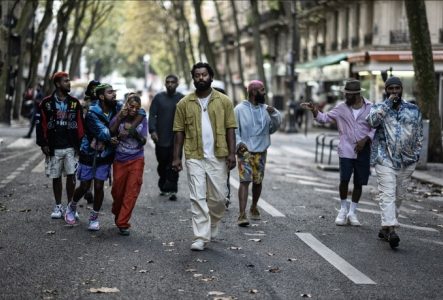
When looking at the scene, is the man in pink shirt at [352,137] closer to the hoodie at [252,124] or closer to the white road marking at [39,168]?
the hoodie at [252,124]

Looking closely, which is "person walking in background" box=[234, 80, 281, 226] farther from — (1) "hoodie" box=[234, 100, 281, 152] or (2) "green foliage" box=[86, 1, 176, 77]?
(2) "green foliage" box=[86, 1, 176, 77]

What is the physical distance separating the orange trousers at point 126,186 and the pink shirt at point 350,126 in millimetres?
2381

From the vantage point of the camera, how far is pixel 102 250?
336 inches

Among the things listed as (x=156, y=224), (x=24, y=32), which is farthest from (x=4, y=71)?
(x=156, y=224)

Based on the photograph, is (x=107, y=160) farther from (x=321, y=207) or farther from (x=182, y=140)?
(x=321, y=207)

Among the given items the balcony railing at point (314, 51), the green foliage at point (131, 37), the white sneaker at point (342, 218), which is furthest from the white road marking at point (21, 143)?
the green foliage at point (131, 37)

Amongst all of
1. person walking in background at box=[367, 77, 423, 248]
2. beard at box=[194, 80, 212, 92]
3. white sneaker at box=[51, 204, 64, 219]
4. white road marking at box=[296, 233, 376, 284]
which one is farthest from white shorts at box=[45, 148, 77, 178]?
person walking in background at box=[367, 77, 423, 248]

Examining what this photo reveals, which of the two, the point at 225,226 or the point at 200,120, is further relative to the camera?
the point at 225,226

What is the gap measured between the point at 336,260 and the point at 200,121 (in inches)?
72.0

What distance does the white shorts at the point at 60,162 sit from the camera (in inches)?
410

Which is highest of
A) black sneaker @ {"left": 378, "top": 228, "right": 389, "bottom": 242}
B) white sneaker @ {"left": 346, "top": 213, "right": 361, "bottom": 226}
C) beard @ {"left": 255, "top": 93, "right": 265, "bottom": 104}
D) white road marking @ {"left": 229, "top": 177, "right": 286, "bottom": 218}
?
beard @ {"left": 255, "top": 93, "right": 265, "bottom": 104}

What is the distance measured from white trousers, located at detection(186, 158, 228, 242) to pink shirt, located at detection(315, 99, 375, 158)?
7.31 ft

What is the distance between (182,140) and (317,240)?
1797 millimetres

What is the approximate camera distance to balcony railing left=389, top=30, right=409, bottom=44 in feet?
132
